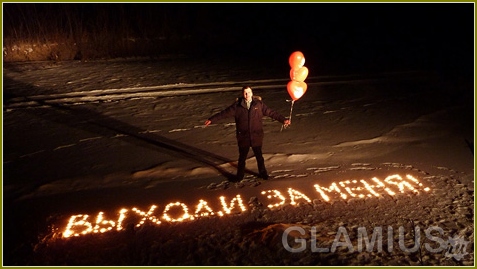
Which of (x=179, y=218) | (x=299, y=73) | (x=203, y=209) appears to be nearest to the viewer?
(x=179, y=218)

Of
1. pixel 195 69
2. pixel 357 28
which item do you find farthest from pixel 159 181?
pixel 357 28

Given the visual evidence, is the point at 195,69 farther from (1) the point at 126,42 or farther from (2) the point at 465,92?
(2) the point at 465,92

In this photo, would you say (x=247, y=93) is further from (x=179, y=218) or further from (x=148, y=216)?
(x=148, y=216)

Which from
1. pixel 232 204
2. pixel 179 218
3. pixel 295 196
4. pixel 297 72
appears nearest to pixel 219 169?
pixel 232 204

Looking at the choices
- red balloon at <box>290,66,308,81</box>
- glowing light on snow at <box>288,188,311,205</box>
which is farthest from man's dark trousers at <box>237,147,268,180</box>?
red balloon at <box>290,66,308,81</box>

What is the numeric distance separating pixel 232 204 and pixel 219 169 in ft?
4.43

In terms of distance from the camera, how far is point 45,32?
17188 mm

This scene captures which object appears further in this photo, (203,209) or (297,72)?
(297,72)

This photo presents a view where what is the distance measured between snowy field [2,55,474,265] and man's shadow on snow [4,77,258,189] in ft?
0.12

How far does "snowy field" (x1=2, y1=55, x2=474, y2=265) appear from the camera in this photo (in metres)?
5.05

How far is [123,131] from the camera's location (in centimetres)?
917

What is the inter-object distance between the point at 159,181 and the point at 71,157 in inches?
77.6

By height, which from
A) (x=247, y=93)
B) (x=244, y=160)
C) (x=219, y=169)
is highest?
(x=247, y=93)

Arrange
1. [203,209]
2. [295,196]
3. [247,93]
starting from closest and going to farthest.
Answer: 1. [203,209]
2. [295,196]
3. [247,93]
